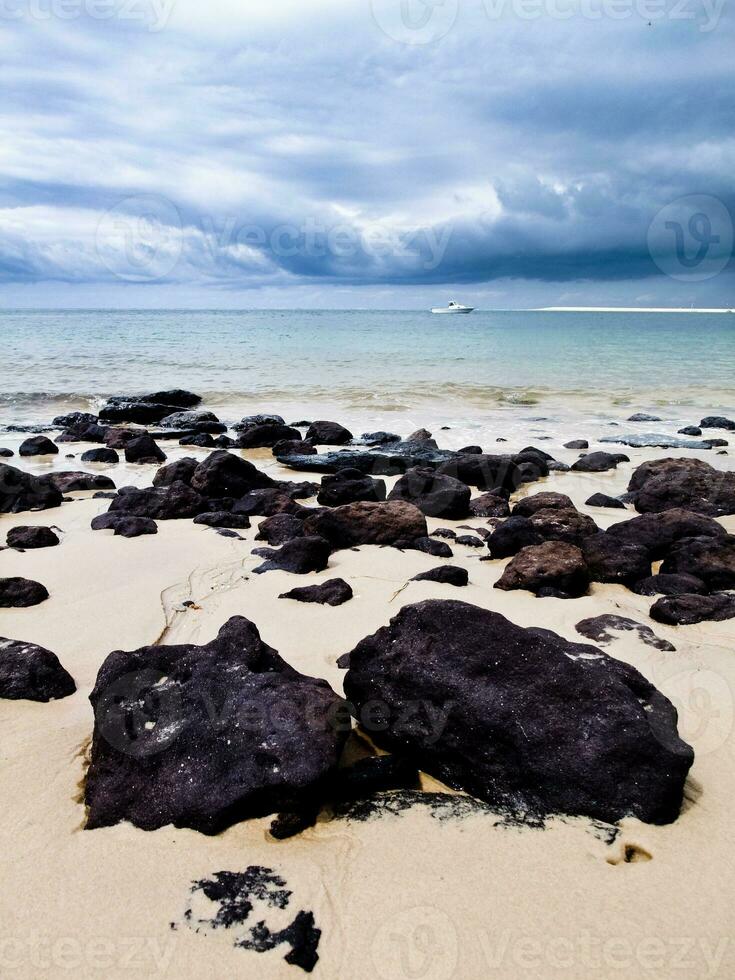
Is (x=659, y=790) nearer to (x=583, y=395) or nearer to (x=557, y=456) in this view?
(x=557, y=456)

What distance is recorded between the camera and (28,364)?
30.6 m

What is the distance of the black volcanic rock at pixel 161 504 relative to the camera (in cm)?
714

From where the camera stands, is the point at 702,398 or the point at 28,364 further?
the point at 28,364

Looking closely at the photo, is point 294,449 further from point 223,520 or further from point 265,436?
point 223,520

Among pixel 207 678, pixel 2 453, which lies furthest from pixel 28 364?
pixel 207 678

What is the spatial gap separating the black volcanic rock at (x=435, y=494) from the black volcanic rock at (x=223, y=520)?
5.84 ft

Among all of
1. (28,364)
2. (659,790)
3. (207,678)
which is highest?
(207,678)

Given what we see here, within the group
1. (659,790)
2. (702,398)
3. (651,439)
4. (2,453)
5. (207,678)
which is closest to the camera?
(659,790)

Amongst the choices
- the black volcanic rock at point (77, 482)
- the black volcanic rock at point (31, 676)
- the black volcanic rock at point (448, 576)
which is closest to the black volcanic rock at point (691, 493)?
the black volcanic rock at point (448, 576)

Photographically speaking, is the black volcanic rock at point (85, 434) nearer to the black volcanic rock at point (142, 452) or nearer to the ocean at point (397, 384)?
the black volcanic rock at point (142, 452)

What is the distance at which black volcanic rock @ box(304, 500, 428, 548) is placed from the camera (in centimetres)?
614

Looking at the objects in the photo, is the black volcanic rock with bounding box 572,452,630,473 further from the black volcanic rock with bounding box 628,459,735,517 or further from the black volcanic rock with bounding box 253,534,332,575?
the black volcanic rock with bounding box 253,534,332,575

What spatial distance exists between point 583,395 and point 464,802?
69.2ft

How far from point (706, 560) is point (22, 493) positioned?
6.76 metres
